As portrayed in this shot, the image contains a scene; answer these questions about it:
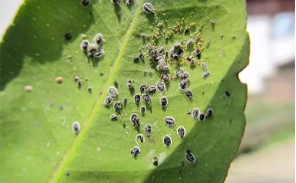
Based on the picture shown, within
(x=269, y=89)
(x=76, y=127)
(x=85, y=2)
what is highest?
(x=269, y=89)

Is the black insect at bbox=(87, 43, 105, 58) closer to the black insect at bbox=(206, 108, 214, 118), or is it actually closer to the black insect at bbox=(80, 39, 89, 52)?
the black insect at bbox=(80, 39, 89, 52)

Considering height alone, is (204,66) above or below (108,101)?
above

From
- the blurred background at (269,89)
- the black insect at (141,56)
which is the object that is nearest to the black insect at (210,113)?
the black insect at (141,56)

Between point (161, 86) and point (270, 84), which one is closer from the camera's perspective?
point (161, 86)

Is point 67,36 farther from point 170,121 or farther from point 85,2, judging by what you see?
point 170,121

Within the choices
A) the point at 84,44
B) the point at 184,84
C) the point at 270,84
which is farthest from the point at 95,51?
the point at 270,84

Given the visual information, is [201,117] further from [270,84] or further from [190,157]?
[270,84]

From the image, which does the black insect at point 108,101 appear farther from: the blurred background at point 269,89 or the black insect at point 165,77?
the blurred background at point 269,89
